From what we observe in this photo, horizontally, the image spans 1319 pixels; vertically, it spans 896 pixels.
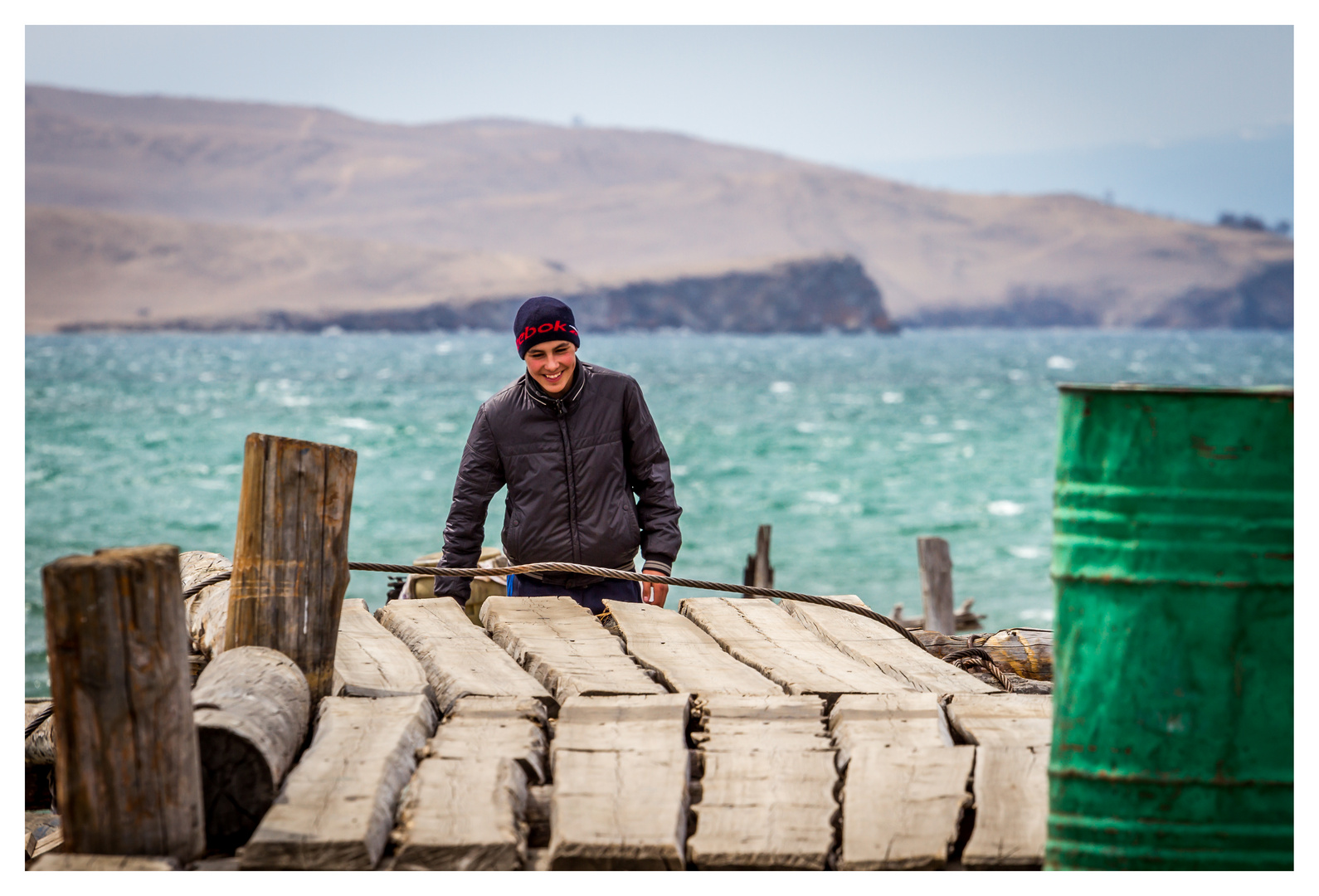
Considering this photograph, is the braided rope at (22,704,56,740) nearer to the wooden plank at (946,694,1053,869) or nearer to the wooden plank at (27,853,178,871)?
the wooden plank at (27,853,178,871)

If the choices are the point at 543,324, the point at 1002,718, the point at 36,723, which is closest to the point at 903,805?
the point at 1002,718

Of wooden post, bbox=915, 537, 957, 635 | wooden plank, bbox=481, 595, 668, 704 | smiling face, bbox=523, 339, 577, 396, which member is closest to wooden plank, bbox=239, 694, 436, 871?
wooden plank, bbox=481, 595, 668, 704

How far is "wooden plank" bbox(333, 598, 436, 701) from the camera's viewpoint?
430cm

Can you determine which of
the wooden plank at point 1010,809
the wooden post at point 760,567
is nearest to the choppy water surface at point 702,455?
the wooden post at point 760,567

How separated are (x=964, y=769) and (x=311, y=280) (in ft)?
590

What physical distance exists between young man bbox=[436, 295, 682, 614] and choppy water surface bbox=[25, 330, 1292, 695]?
37.5ft

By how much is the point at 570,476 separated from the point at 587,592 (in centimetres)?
55

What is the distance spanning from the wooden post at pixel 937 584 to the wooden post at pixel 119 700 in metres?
8.66

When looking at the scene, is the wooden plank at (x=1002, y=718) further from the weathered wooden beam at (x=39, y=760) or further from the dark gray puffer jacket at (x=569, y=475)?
the weathered wooden beam at (x=39, y=760)

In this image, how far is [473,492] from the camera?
5848mm

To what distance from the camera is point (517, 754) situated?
363 centimetres

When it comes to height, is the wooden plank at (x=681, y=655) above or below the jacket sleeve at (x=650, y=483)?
below

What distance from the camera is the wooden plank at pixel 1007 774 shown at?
10.5 ft

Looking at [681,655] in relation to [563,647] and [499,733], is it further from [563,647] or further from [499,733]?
[499,733]
